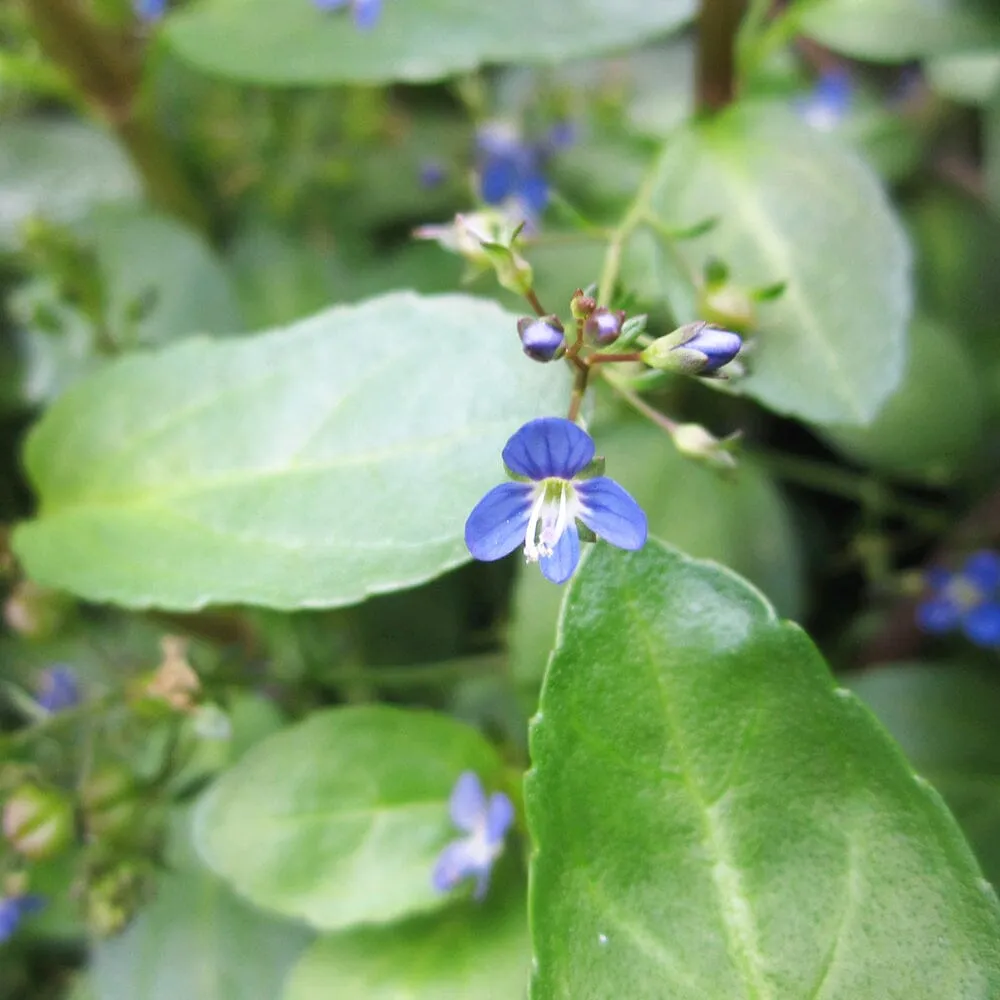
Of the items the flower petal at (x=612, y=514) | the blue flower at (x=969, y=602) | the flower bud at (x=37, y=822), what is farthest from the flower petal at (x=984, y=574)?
the flower bud at (x=37, y=822)

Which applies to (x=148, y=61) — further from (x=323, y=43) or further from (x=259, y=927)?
(x=259, y=927)

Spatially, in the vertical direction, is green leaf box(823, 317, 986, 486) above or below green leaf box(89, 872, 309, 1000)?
above

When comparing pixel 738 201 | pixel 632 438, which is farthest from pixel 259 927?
pixel 738 201

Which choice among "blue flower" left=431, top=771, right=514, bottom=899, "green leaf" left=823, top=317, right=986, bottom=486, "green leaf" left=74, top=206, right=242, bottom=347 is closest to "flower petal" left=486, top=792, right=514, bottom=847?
"blue flower" left=431, top=771, right=514, bottom=899

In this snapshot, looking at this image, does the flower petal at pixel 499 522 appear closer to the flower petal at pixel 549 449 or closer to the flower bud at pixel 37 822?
the flower petal at pixel 549 449

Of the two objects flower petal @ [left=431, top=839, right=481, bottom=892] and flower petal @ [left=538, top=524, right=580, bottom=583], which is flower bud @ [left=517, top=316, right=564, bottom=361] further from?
flower petal @ [left=431, top=839, right=481, bottom=892]

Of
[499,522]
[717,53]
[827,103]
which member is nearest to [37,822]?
[499,522]
